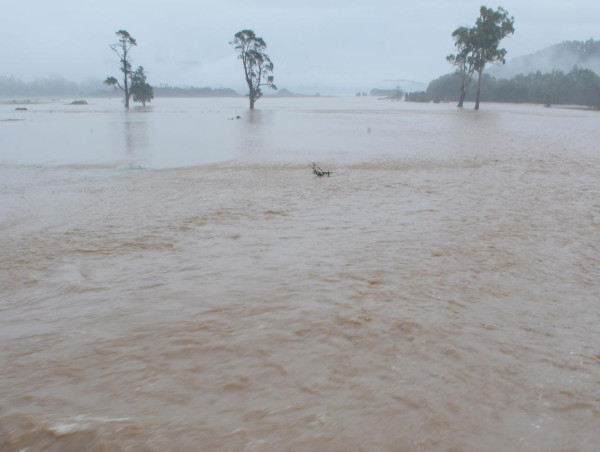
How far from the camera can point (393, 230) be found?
6344mm

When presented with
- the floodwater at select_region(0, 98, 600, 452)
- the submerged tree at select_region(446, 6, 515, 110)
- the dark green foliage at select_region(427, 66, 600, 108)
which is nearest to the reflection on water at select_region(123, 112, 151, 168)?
the floodwater at select_region(0, 98, 600, 452)

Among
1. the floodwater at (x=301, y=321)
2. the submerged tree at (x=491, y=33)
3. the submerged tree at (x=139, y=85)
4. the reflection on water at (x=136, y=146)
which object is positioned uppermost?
the submerged tree at (x=491, y=33)

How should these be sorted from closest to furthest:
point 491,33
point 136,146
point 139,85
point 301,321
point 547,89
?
1. point 301,321
2. point 136,146
3. point 491,33
4. point 139,85
5. point 547,89

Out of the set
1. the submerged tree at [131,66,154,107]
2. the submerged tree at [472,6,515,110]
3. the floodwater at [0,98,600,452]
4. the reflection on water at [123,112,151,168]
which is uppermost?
the submerged tree at [472,6,515,110]

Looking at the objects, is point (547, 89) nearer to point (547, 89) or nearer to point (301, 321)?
point (547, 89)

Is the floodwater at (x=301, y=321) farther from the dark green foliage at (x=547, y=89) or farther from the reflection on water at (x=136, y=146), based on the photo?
the dark green foliage at (x=547, y=89)

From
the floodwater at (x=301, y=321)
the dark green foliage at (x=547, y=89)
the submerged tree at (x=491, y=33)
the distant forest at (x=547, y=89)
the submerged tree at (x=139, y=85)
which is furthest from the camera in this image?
the dark green foliage at (x=547, y=89)

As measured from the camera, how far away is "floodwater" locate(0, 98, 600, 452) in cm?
262

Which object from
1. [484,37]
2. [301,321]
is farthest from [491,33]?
[301,321]

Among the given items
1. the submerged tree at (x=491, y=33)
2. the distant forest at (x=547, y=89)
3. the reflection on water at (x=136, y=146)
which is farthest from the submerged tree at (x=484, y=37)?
the reflection on water at (x=136, y=146)

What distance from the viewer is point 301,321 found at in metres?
3.80

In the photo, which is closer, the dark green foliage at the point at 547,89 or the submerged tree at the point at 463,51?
the submerged tree at the point at 463,51

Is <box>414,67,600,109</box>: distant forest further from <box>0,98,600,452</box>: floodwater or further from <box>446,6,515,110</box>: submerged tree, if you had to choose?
<box>0,98,600,452</box>: floodwater

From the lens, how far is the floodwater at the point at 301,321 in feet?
8.59
